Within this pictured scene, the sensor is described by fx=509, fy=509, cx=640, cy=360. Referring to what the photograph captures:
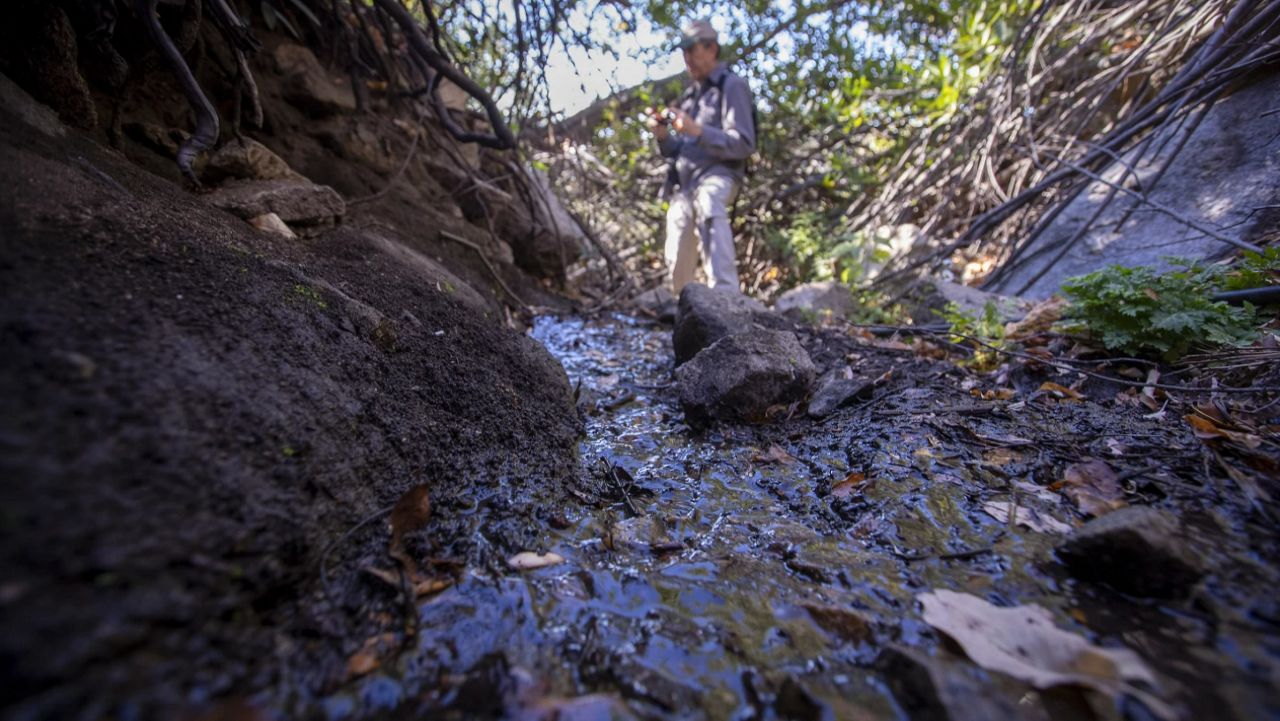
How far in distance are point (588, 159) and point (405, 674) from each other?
628cm

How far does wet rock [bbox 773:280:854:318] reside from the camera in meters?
4.34

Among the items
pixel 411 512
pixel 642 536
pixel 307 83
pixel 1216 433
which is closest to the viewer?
pixel 411 512

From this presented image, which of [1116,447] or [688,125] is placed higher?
[688,125]

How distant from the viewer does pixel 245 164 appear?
2.18 metres

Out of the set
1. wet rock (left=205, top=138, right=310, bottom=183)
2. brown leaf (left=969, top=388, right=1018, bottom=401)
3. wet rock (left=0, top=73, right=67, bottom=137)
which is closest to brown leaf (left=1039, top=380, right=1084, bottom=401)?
brown leaf (left=969, top=388, right=1018, bottom=401)

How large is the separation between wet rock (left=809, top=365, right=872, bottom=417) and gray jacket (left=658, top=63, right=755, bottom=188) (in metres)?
3.06

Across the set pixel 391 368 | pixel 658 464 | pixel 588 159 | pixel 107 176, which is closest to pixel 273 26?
pixel 107 176

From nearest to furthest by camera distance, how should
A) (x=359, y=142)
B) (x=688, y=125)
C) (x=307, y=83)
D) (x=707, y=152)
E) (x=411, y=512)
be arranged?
(x=411, y=512), (x=307, y=83), (x=359, y=142), (x=688, y=125), (x=707, y=152)

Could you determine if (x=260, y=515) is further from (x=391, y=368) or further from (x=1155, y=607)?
(x=1155, y=607)

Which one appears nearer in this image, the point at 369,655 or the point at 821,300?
the point at 369,655

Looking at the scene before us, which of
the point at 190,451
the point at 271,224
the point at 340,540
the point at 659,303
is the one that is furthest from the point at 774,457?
the point at 659,303

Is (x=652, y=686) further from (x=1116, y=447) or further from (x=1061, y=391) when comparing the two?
(x=1061, y=391)

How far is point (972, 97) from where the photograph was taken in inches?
192

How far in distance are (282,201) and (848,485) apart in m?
2.38
